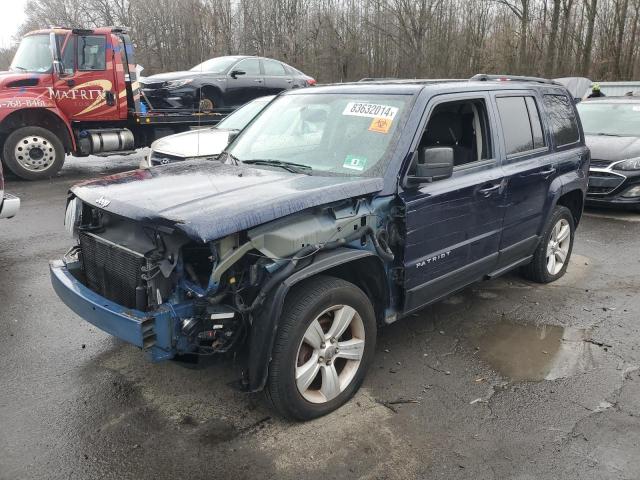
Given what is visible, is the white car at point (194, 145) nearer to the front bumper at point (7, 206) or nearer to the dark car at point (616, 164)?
the front bumper at point (7, 206)

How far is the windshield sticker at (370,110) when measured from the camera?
377 cm

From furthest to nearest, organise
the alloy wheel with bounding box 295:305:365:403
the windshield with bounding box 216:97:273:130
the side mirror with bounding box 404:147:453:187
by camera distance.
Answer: the windshield with bounding box 216:97:273:130 → the side mirror with bounding box 404:147:453:187 → the alloy wheel with bounding box 295:305:365:403

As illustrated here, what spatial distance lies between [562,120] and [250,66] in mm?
9204

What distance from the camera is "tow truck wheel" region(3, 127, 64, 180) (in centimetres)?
1026

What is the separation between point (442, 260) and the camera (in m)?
3.86

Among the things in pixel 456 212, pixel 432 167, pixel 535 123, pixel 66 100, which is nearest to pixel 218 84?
pixel 66 100

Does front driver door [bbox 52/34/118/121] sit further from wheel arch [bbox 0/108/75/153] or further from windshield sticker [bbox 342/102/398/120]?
windshield sticker [bbox 342/102/398/120]

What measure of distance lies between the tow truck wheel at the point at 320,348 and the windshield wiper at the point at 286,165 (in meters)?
0.91

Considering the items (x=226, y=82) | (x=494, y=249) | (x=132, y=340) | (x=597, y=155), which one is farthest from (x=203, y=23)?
(x=132, y=340)

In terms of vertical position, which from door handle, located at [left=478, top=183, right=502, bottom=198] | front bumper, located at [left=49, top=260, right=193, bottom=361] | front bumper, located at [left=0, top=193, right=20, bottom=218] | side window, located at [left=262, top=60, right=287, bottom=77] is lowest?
front bumper, located at [left=49, top=260, right=193, bottom=361]

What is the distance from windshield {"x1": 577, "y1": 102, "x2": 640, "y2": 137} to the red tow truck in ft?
28.2

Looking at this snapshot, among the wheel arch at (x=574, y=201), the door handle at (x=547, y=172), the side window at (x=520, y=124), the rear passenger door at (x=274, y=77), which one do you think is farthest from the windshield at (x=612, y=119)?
the rear passenger door at (x=274, y=77)

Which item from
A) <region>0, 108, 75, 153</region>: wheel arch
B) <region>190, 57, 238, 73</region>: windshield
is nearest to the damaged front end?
<region>0, 108, 75, 153</region>: wheel arch

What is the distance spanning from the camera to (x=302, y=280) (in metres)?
3.03
